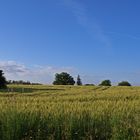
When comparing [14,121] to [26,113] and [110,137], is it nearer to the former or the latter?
[26,113]

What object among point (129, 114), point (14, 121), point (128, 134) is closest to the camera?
point (128, 134)

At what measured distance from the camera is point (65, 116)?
11.5 metres

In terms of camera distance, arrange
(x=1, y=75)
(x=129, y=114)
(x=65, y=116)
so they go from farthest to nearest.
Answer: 1. (x=1, y=75)
2. (x=129, y=114)
3. (x=65, y=116)

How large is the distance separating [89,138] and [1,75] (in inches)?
2458

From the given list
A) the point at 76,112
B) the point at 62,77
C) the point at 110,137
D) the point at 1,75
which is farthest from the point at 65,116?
the point at 62,77

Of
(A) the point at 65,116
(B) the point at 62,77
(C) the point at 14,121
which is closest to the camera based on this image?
(C) the point at 14,121

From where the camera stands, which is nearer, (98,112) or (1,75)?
(98,112)

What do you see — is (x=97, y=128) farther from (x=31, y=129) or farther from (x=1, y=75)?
(x=1, y=75)

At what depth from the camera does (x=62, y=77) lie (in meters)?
148

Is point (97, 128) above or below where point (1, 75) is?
below

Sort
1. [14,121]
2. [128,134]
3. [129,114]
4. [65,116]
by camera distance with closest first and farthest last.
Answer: [128,134], [14,121], [65,116], [129,114]

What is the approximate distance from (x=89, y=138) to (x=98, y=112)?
6.40 ft

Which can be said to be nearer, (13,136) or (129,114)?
(13,136)

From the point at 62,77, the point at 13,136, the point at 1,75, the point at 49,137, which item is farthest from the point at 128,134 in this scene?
the point at 62,77
